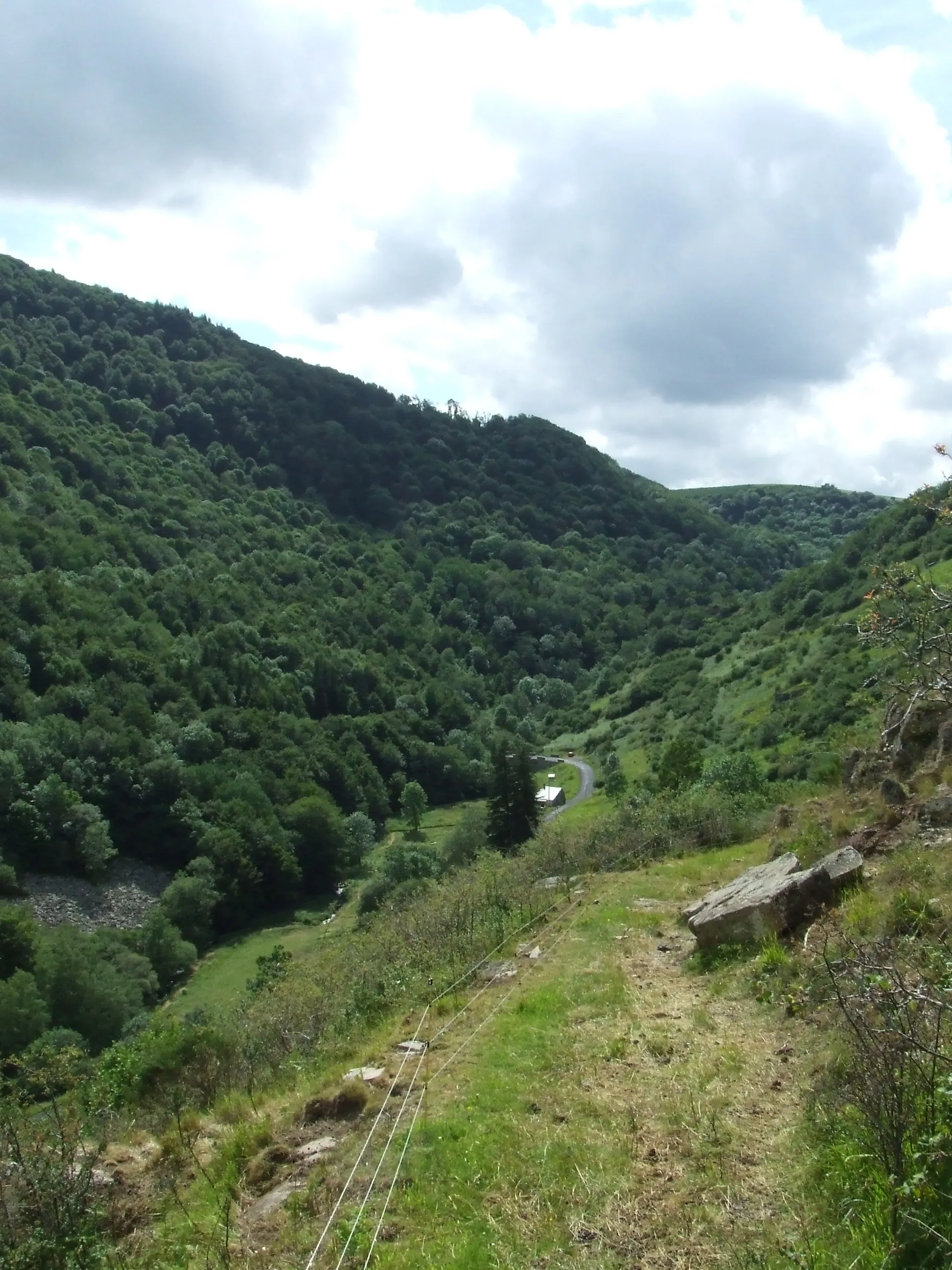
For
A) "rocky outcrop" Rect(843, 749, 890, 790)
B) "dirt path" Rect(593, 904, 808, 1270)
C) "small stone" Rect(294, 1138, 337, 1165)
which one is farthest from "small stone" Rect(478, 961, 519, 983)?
"rocky outcrop" Rect(843, 749, 890, 790)

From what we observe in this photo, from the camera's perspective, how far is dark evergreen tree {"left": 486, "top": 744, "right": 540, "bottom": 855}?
5109 centimetres

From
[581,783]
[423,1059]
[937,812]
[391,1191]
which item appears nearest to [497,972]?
[423,1059]

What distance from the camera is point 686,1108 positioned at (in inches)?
316

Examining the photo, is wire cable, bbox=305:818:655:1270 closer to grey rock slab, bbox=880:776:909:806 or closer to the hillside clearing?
the hillside clearing

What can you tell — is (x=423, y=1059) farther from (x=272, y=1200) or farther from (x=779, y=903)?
(x=779, y=903)

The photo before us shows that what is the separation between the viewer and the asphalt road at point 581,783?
74562mm

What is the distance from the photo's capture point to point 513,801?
51.4 m

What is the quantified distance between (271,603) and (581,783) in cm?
5913

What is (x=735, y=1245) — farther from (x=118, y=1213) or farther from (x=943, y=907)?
(x=118, y=1213)

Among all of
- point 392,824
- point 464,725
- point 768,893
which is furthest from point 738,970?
point 464,725

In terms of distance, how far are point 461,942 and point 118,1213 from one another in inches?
345

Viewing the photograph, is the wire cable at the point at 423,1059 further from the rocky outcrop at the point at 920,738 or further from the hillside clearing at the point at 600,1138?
the rocky outcrop at the point at 920,738

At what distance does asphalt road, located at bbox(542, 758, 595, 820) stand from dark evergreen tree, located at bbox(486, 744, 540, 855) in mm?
12688

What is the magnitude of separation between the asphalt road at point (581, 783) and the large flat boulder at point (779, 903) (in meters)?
52.3
